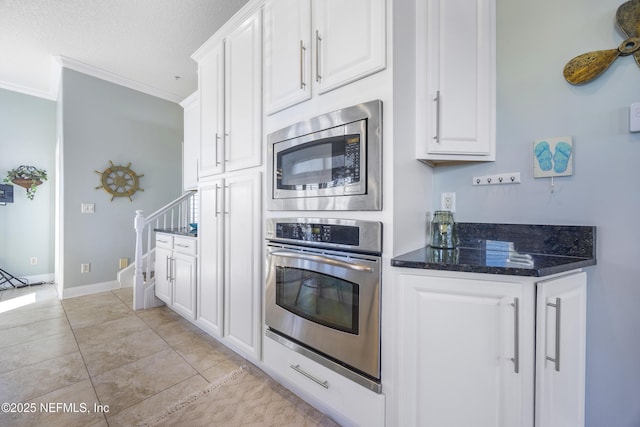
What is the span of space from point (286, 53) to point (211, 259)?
1573 millimetres

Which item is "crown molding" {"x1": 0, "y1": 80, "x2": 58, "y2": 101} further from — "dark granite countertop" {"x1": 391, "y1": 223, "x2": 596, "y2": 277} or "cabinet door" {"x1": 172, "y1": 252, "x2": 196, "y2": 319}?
"dark granite countertop" {"x1": 391, "y1": 223, "x2": 596, "y2": 277}

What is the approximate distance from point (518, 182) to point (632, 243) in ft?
1.55

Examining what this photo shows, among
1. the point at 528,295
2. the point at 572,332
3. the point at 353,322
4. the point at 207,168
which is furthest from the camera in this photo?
the point at 207,168

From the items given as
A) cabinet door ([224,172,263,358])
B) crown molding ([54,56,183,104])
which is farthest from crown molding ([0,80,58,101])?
cabinet door ([224,172,263,358])

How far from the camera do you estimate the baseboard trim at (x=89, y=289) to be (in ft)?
10.8

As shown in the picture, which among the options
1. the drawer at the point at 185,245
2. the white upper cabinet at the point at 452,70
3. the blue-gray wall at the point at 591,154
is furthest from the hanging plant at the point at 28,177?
the blue-gray wall at the point at 591,154

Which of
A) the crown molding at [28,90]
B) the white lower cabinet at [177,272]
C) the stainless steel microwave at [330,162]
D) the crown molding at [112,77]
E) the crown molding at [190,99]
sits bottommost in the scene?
the white lower cabinet at [177,272]

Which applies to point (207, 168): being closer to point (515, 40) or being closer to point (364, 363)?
point (364, 363)

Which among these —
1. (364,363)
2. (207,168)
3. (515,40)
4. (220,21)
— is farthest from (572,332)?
(220,21)

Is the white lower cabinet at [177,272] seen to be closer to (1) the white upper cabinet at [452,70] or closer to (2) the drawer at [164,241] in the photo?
(2) the drawer at [164,241]

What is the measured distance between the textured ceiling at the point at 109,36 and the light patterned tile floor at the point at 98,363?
2865mm

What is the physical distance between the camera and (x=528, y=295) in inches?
35.0

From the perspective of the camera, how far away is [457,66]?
133 cm

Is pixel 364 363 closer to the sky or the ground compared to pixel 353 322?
closer to the ground
